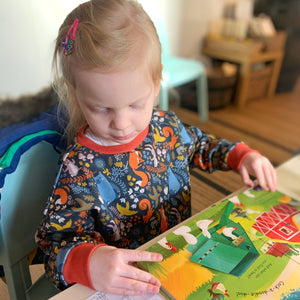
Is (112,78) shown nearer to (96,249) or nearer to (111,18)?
(111,18)

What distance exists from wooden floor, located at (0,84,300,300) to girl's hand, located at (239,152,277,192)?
0.08 ft

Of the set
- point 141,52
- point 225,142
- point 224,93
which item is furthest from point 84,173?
point 224,93

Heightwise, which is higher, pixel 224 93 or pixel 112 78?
pixel 112 78

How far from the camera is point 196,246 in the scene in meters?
0.44

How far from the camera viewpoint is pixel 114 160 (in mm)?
559

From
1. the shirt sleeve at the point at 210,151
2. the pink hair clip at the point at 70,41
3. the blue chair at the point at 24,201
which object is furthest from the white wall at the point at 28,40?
the shirt sleeve at the point at 210,151

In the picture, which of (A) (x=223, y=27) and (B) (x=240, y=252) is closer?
(B) (x=240, y=252)

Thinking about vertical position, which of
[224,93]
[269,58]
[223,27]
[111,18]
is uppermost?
[111,18]

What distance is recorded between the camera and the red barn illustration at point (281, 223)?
47 cm

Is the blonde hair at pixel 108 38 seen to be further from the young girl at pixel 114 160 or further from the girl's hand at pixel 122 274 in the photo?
the girl's hand at pixel 122 274

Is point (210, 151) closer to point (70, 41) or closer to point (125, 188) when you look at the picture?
point (125, 188)

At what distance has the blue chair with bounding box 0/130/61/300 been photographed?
0.51m

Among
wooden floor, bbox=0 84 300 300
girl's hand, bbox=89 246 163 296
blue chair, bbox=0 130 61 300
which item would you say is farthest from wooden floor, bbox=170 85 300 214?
blue chair, bbox=0 130 61 300

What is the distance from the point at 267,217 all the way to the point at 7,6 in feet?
2.17
